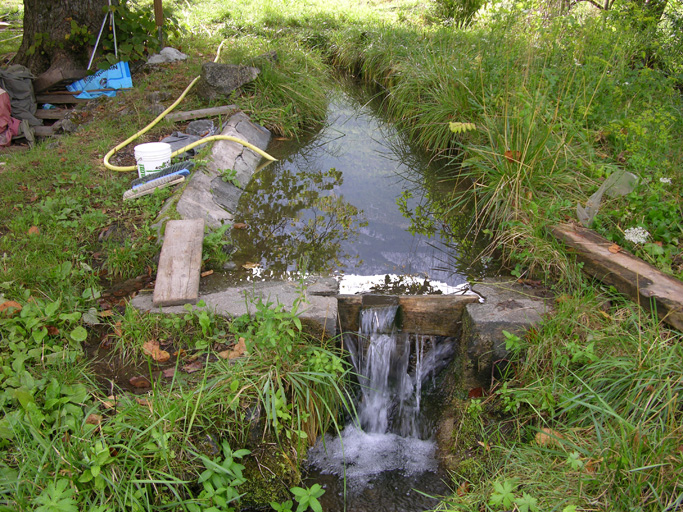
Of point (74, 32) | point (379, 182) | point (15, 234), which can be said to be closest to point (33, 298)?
point (15, 234)

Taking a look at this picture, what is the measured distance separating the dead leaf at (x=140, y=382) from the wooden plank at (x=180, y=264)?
0.55 metres

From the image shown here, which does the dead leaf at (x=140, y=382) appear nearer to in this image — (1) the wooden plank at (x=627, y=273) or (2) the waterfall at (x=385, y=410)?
(2) the waterfall at (x=385, y=410)

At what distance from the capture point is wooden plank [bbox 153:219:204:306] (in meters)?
3.00

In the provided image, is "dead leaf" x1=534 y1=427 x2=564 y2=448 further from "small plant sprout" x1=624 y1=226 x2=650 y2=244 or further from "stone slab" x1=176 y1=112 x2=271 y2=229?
"stone slab" x1=176 y1=112 x2=271 y2=229

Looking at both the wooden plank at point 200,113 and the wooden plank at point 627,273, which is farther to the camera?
the wooden plank at point 200,113

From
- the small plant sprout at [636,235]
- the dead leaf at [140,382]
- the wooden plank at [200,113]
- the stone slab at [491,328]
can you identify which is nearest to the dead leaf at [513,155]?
the small plant sprout at [636,235]

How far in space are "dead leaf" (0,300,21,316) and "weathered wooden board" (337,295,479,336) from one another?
1.86 meters

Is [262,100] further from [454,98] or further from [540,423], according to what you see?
[540,423]

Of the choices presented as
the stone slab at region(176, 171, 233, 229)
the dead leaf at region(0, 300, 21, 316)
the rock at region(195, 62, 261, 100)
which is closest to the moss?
the dead leaf at region(0, 300, 21, 316)

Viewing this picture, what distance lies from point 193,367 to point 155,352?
26 centimetres

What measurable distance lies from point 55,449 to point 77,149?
3884mm

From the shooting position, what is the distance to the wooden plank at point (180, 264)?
9.85 ft

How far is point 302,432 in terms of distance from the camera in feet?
7.77

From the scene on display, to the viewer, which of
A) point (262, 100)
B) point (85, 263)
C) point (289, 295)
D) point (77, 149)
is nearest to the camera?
point (289, 295)
